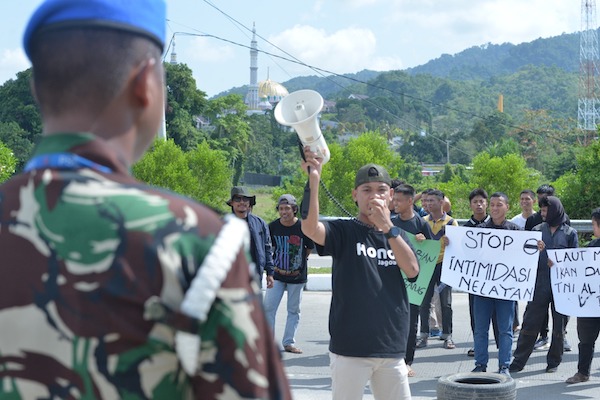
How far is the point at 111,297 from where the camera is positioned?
4.97ft

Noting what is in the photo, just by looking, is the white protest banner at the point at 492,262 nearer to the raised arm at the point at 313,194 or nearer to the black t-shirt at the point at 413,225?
the black t-shirt at the point at 413,225

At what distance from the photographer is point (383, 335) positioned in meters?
5.41

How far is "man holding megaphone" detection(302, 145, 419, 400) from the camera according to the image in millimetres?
5418

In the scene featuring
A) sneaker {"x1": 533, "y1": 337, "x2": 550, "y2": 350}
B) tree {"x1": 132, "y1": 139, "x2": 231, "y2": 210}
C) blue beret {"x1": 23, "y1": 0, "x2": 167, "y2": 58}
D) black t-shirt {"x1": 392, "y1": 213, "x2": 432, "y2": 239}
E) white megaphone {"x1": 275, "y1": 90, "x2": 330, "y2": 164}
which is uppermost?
tree {"x1": 132, "y1": 139, "x2": 231, "y2": 210}

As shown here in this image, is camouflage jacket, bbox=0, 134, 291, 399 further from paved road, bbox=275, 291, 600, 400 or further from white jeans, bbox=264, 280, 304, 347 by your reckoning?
white jeans, bbox=264, 280, 304, 347

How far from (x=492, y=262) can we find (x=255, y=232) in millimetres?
2517

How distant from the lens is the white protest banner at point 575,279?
9.33m

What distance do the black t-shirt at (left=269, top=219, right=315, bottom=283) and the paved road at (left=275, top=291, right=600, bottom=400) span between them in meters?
0.90

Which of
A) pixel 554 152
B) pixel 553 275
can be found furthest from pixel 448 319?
pixel 554 152

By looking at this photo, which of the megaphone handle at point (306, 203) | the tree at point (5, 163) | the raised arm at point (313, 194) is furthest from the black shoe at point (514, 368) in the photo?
the tree at point (5, 163)

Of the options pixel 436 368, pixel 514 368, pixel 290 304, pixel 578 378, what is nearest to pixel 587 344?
pixel 578 378

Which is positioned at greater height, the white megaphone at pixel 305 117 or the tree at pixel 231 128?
the tree at pixel 231 128

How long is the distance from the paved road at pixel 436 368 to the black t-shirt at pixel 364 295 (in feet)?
9.63

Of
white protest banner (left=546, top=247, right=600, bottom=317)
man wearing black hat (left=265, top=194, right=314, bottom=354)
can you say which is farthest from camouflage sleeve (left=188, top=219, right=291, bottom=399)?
man wearing black hat (left=265, top=194, right=314, bottom=354)
